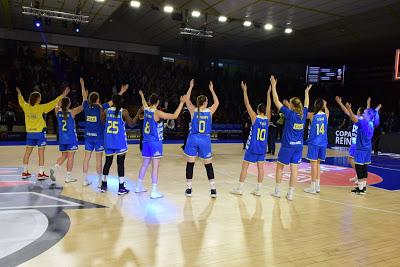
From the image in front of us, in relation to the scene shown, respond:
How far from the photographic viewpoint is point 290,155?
6.10 meters

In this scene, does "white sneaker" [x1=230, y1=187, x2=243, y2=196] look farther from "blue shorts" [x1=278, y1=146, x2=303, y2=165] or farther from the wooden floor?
"blue shorts" [x1=278, y1=146, x2=303, y2=165]

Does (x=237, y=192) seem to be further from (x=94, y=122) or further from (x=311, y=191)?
(x=94, y=122)

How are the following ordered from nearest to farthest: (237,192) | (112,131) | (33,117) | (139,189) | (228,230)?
1. (228,230)
2. (112,131)
3. (139,189)
4. (237,192)
5. (33,117)

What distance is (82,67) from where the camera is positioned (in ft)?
62.7

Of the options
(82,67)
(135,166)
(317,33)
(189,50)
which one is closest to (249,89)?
(189,50)

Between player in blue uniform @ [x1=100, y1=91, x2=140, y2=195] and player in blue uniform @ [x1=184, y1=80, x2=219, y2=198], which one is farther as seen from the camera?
player in blue uniform @ [x1=100, y1=91, x2=140, y2=195]

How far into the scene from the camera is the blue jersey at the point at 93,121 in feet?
20.7

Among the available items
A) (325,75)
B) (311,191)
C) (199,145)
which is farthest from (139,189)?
(325,75)

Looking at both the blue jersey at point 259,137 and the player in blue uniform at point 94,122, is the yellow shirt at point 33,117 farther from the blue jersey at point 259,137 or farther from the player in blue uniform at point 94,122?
the blue jersey at point 259,137

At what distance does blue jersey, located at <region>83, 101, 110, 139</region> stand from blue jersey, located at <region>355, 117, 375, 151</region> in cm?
481

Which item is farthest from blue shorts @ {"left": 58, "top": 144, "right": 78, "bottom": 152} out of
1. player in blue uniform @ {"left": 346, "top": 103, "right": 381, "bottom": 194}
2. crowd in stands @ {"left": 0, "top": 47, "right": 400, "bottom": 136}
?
crowd in stands @ {"left": 0, "top": 47, "right": 400, "bottom": 136}

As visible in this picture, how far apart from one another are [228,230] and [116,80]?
55.3ft

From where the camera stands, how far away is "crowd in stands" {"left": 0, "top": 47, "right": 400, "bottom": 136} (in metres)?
17.2

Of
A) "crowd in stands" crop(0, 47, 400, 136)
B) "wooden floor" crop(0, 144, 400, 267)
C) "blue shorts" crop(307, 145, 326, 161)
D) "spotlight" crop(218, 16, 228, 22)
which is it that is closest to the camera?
"wooden floor" crop(0, 144, 400, 267)
